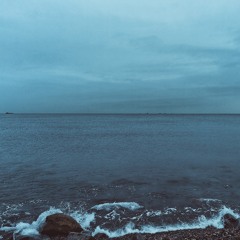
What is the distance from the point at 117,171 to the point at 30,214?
44.5 ft

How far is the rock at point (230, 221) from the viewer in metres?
17.3

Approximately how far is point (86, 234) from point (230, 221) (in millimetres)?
9155

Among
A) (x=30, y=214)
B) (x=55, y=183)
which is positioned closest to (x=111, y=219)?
(x=30, y=214)

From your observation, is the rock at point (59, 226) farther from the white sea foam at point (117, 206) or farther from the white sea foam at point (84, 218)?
the white sea foam at point (117, 206)

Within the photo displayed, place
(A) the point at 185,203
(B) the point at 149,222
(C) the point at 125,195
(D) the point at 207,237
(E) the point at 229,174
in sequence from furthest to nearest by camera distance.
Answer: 1. (E) the point at 229,174
2. (C) the point at 125,195
3. (A) the point at 185,203
4. (B) the point at 149,222
5. (D) the point at 207,237

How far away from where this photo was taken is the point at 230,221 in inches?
701

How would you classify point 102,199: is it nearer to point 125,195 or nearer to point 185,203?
point 125,195

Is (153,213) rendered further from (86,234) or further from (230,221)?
(86,234)

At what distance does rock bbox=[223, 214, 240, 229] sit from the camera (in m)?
17.3

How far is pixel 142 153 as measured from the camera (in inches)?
1724

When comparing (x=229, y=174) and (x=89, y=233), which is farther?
(x=229, y=174)

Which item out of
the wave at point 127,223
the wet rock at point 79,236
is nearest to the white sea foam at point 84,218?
the wave at point 127,223

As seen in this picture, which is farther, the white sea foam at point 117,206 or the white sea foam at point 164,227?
the white sea foam at point 117,206

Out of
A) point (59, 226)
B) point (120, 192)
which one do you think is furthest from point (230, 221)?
point (59, 226)
